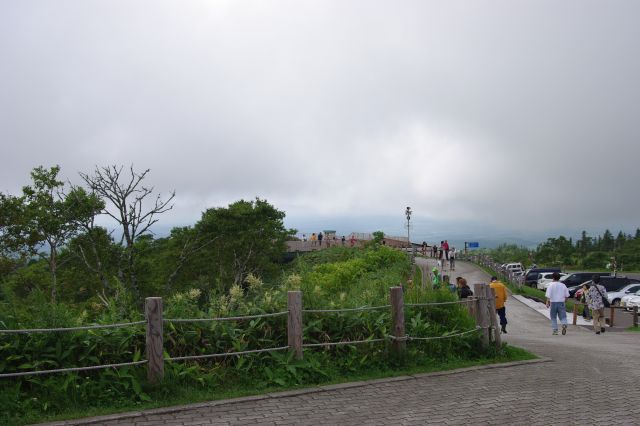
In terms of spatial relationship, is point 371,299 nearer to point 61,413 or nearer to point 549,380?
point 549,380

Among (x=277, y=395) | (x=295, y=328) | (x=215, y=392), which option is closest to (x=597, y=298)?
(x=295, y=328)

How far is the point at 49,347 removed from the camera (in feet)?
20.9

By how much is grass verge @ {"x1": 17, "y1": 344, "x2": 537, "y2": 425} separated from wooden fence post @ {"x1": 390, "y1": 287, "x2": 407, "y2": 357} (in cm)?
31

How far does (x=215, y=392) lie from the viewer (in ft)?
21.8

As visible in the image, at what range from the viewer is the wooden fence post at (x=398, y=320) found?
8.09 metres

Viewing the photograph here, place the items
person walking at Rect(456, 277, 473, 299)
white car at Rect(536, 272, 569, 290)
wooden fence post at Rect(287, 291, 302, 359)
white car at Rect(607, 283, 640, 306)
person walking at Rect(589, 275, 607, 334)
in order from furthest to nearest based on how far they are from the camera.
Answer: white car at Rect(536, 272, 569, 290)
white car at Rect(607, 283, 640, 306)
person walking at Rect(589, 275, 607, 334)
person walking at Rect(456, 277, 473, 299)
wooden fence post at Rect(287, 291, 302, 359)

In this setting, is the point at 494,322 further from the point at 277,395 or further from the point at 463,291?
the point at 277,395

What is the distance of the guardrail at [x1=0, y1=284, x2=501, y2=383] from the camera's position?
21.0 feet

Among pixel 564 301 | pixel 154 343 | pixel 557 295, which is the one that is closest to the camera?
pixel 154 343

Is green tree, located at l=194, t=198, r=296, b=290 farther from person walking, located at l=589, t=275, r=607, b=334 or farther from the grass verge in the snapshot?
the grass verge

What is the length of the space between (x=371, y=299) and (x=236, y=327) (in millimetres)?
2606

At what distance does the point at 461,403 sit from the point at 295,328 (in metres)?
2.35

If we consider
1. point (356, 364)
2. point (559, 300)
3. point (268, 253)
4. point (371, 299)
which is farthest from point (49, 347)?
point (268, 253)

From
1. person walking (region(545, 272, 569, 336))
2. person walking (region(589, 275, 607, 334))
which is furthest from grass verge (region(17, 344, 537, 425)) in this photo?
person walking (region(589, 275, 607, 334))
